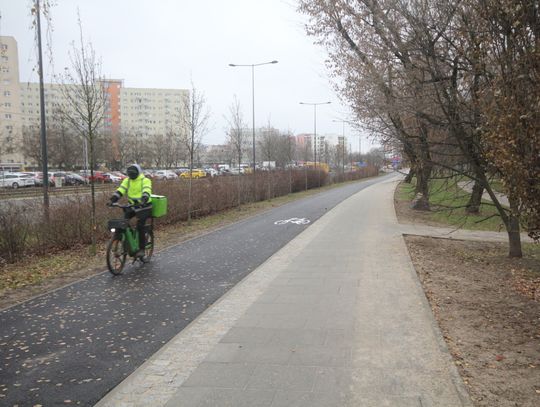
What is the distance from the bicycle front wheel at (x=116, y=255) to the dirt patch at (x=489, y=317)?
475 centimetres

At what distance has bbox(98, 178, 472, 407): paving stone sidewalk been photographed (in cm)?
341

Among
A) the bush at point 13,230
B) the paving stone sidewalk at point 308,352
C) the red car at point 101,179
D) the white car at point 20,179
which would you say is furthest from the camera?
the white car at point 20,179

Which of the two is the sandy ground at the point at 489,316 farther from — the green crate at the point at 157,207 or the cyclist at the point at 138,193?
the cyclist at the point at 138,193

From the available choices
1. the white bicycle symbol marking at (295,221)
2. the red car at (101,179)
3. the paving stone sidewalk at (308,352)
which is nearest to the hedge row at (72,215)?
the red car at (101,179)

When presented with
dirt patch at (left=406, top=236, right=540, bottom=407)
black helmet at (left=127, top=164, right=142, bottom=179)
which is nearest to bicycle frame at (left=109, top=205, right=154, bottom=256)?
black helmet at (left=127, top=164, right=142, bottom=179)

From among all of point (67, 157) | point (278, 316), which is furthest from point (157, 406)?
point (67, 157)

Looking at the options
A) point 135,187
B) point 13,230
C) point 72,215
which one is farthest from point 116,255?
point 72,215

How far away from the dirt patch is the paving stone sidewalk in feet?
0.74

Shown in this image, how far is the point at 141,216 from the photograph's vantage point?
313 inches

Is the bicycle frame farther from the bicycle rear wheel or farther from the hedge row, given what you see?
the hedge row

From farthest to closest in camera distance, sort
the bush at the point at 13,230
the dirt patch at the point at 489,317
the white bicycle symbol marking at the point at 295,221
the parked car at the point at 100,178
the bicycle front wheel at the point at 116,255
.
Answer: the white bicycle symbol marking at the point at 295,221
the parked car at the point at 100,178
the bush at the point at 13,230
the bicycle front wheel at the point at 116,255
the dirt patch at the point at 489,317

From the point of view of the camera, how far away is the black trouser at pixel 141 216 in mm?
7862

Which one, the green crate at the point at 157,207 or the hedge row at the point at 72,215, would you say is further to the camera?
the hedge row at the point at 72,215

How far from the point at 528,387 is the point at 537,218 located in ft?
6.35
